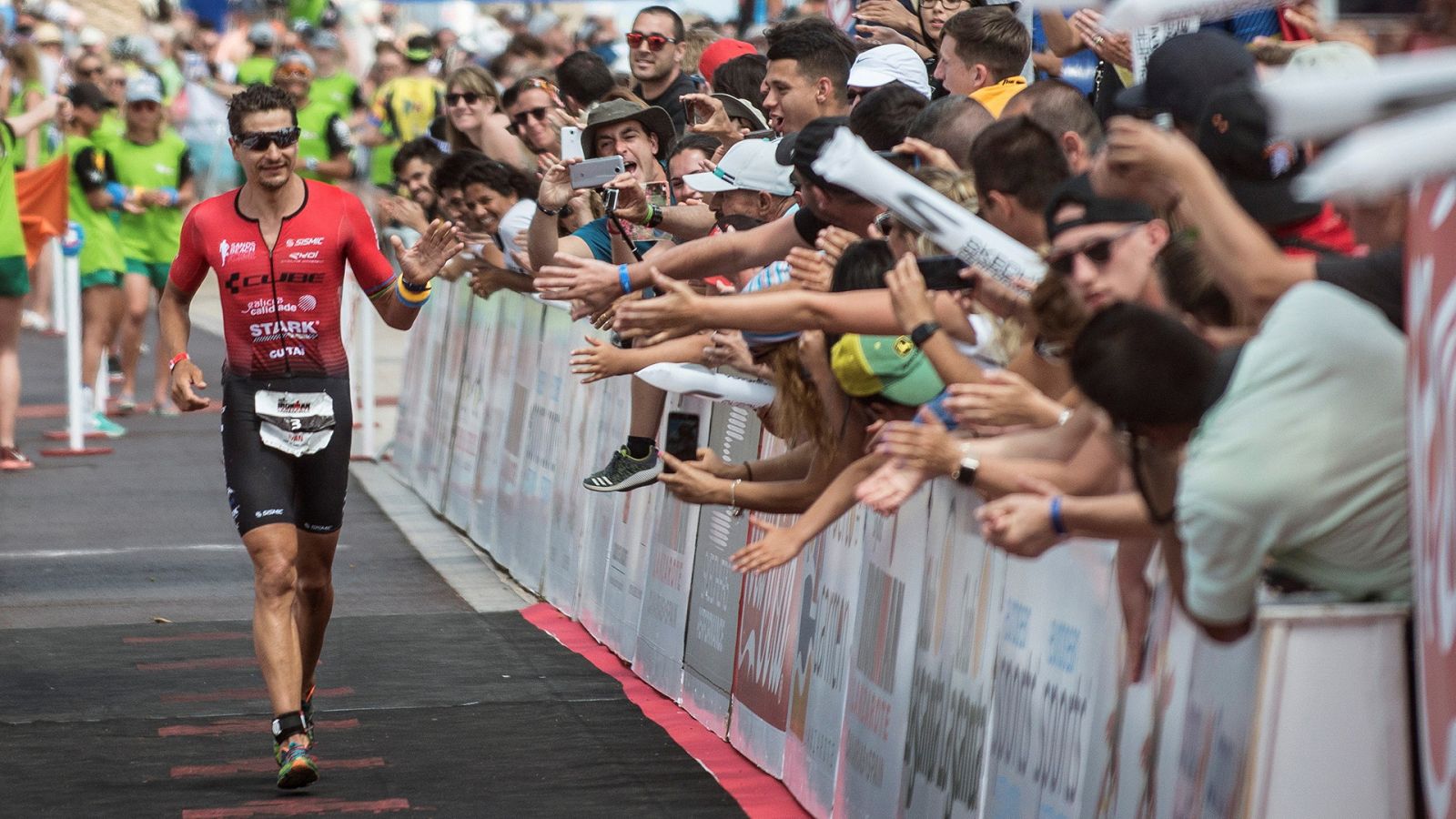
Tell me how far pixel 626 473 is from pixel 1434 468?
5495 millimetres

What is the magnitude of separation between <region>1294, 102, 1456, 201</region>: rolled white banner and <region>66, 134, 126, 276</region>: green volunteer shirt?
597 inches

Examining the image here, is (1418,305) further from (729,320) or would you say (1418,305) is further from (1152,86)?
(729,320)

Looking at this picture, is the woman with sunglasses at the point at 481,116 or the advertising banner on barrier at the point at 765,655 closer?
the advertising banner on barrier at the point at 765,655

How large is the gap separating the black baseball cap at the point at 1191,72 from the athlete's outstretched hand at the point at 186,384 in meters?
3.89

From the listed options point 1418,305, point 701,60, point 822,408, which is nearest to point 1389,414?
point 1418,305

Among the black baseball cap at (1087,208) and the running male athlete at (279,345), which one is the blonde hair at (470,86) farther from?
the black baseball cap at (1087,208)

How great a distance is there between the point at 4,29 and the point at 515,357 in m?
16.2

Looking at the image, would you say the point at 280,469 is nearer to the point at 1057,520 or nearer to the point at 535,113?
the point at 1057,520

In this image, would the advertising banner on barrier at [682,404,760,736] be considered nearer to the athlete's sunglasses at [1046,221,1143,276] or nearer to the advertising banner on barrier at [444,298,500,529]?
the athlete's sunglasses at [1046,221,1143,276]

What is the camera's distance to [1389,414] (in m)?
3.84

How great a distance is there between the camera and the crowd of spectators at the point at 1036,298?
12.6 feet

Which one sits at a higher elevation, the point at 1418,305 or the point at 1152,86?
the point at 1152,86

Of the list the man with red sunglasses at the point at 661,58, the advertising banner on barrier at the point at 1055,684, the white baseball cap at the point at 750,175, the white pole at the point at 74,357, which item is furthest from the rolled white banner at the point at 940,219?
the white pole at the point at 74,357

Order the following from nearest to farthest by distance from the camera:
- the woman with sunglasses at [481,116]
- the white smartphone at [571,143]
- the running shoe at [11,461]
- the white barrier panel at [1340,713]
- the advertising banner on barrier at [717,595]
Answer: the white barrier panel at [1340,713]
the advertising banner on barrier at [717,595]
the white smartphone at [571,143]
the woman with sunglasses at [481,116]
the running shoe at [11,461]
